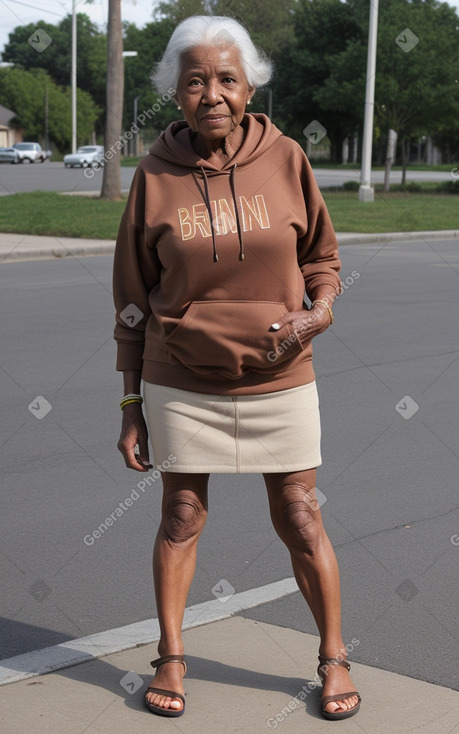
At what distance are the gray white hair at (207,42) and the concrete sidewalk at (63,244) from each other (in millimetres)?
13814

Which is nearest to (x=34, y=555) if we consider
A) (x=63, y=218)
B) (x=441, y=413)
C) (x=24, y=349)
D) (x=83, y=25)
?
(x=441, y=413)

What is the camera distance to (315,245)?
3162 millimetres

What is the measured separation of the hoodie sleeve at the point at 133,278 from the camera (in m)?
3.04

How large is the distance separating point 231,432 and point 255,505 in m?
2.17

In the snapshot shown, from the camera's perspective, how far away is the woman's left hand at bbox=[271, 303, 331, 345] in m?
2.94

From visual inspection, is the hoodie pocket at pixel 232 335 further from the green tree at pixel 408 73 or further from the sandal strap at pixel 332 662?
the green tree at pixel 408 73

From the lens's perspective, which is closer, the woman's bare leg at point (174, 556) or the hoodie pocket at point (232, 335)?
the hoodie pocket at point (232, 335)

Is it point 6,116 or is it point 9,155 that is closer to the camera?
point 9,155

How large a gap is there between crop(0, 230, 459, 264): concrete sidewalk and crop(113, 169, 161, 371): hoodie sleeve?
1367 centimetres

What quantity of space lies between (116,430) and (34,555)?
2.08m

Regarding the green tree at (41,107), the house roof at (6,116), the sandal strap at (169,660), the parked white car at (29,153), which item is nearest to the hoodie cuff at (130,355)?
the sandal strap at (169,660)

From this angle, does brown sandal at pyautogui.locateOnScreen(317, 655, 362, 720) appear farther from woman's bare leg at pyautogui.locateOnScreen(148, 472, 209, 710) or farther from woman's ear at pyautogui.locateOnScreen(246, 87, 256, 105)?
woman's ear at pyautogui.locateOnScreen(246, 87, 256, 105)

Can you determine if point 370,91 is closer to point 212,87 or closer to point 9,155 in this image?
point 212,87

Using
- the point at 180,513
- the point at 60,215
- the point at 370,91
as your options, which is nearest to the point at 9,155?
the point at 370,91
